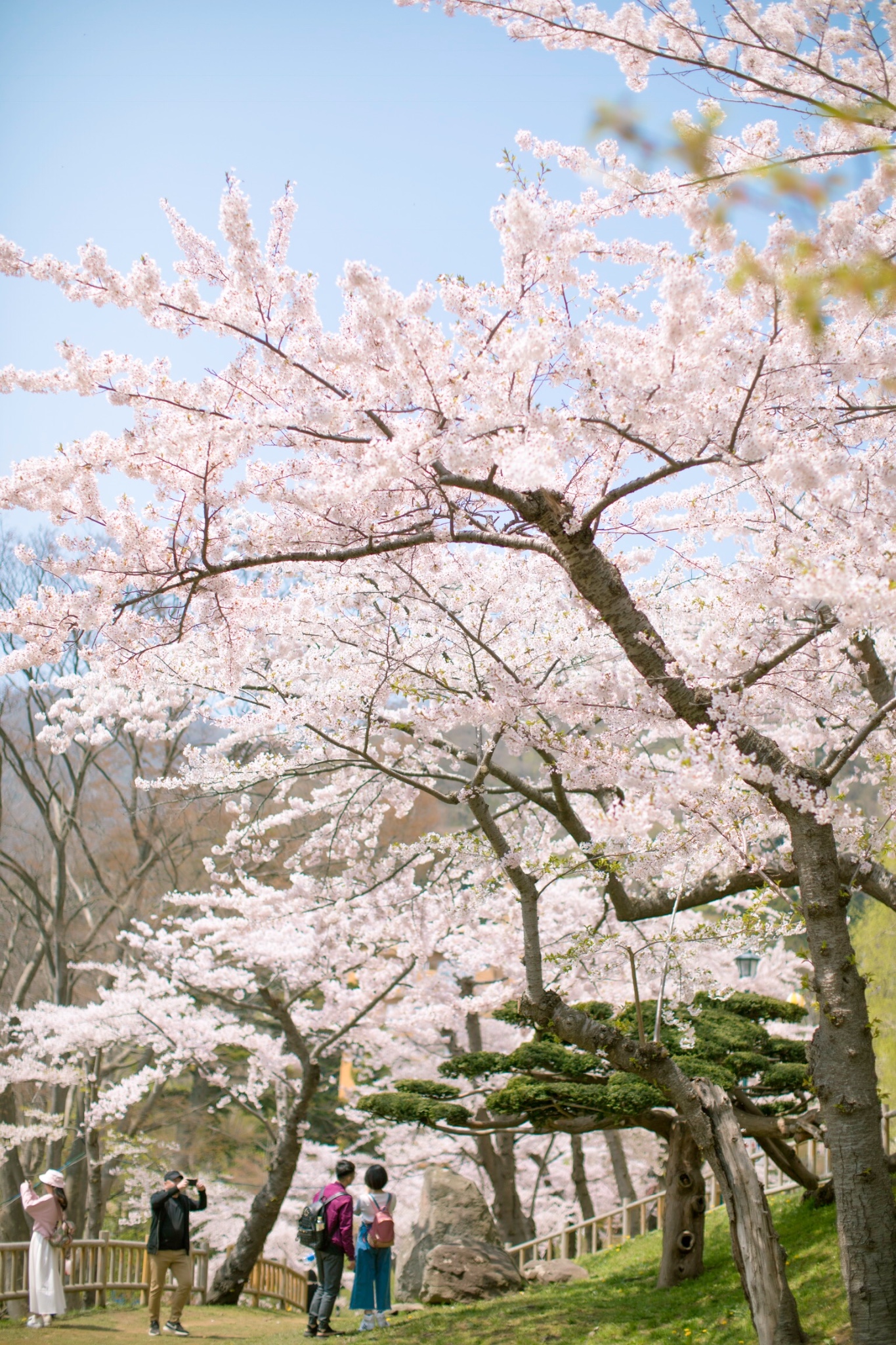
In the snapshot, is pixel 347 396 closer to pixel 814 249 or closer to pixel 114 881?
pixel 814 249

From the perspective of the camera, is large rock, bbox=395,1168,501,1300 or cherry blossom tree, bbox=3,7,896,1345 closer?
cherry blossom tree, bbox=3,7,896,1345

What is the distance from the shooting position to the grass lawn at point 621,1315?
5430 millimetres

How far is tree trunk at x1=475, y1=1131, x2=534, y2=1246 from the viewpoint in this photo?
11.6 metres

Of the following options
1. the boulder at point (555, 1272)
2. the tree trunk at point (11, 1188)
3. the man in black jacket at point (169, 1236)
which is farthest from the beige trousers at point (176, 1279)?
the tree trunk at point (11, 1188)

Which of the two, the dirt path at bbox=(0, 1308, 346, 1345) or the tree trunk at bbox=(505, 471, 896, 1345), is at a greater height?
the tree trunk at bbox=(505, 471, 896, 1345)

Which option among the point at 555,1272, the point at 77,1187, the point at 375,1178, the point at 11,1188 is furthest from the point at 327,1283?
the point at 11,1188

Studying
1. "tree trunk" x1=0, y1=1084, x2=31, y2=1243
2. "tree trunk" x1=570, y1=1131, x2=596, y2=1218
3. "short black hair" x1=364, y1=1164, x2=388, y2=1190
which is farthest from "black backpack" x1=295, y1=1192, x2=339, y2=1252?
"tree trunk" x1=570, y1=1131, x2=596, y2=1218

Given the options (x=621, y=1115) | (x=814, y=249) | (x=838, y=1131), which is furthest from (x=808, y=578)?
(x=621, y=1115)

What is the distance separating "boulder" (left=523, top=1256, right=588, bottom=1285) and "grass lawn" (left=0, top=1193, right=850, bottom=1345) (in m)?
0.36

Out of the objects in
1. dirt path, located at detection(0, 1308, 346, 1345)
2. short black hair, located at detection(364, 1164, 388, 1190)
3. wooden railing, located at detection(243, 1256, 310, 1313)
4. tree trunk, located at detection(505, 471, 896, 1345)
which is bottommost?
wooden railing, located at detection(243, 1256, 310, 1313)

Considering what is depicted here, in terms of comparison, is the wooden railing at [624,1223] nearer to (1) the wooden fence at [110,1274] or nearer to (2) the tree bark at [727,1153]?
(1) the wooden fence at [110,1274]

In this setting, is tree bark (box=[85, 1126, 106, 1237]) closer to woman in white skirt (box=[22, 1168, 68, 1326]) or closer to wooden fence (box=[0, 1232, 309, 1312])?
wooden fence (box=[0, 1232, 309, 1312])

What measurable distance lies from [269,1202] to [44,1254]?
10.5 feet

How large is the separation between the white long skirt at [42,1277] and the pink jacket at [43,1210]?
0.24ft
